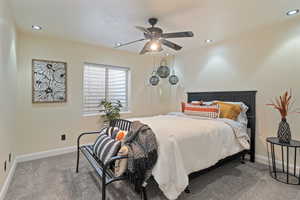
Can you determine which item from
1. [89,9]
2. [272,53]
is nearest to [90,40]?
[89,9]

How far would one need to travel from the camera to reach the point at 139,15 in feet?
8.06

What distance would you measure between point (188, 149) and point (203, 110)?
1.42 m

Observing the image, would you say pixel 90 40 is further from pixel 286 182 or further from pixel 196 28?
pixel 286 182

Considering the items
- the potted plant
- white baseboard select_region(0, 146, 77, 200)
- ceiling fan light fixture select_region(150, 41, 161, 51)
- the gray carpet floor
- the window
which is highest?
ceiling fan light fixture select_region(150, 41, 161, 51)

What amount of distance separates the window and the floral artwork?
52 cm

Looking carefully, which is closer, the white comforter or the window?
the white comforter

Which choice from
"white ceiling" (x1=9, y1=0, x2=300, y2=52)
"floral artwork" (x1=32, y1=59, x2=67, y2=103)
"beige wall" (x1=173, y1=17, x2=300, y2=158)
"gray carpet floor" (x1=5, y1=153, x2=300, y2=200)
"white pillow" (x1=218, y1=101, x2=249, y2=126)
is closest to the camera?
Answer: "gray carpet floor" (x1=5, y1=153, x2=300, y2=200)

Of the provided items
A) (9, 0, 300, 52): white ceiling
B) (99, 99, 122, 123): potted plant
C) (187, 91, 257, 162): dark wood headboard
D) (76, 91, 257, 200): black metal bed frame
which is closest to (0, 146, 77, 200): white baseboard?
(76, 91, 257, 200): black metal bed frame

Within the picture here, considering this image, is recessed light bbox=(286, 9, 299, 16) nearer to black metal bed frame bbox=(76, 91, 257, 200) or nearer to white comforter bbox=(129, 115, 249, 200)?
black metal bed frame bbox=(76, 91, 257, 200)

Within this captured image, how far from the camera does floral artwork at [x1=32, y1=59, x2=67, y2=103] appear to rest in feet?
10.3

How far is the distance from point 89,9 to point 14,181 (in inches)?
108

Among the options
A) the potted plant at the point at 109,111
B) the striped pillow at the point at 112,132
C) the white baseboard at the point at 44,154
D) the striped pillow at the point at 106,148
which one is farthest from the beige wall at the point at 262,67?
the white baseboard at the point at 44,154

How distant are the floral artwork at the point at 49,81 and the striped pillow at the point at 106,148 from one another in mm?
1851

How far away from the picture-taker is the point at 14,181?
2301mm
